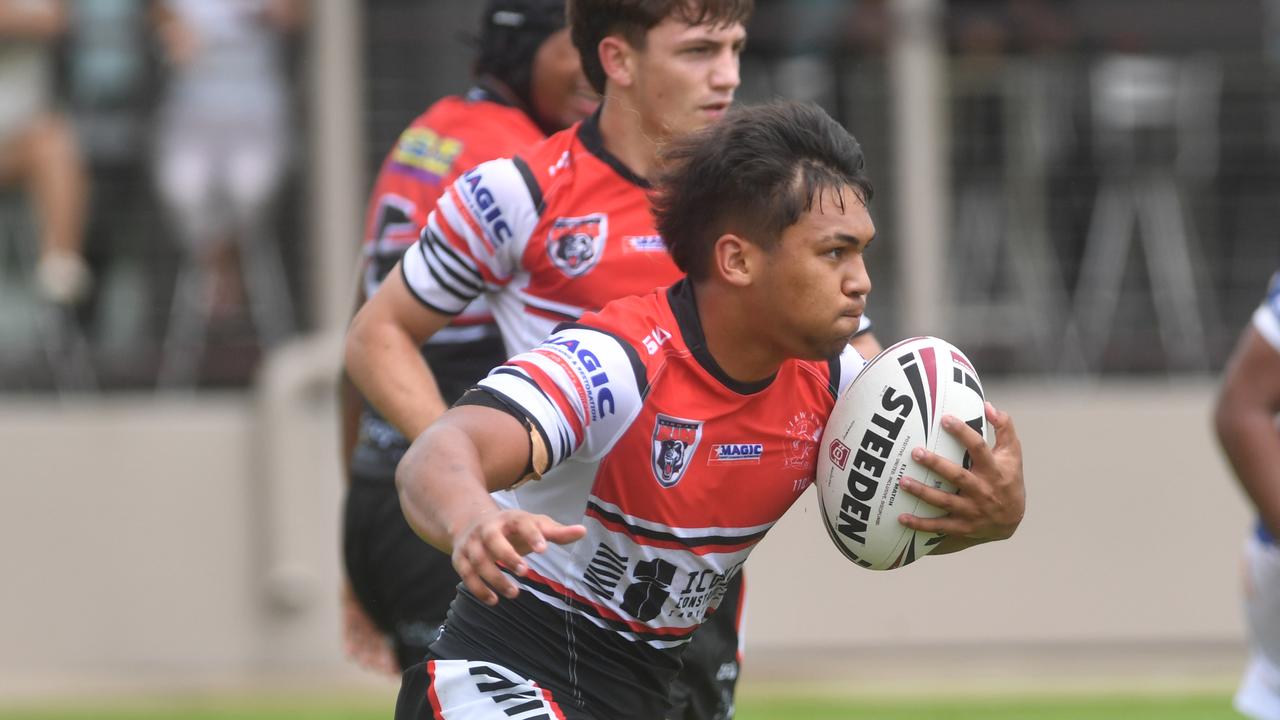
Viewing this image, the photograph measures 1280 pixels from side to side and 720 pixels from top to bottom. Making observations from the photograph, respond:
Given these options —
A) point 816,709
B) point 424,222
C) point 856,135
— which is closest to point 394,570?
point 424,222

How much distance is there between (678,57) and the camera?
410 cm

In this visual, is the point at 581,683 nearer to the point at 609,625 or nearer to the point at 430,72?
the point at 609,625

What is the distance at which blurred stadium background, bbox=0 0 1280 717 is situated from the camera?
973cm

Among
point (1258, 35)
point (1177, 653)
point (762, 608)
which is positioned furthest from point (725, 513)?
point (1258, 35)

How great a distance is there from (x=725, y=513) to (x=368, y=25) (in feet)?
24.0

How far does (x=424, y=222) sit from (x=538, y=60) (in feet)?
1.66

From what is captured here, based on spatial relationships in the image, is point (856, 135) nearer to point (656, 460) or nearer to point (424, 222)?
point (424, 222)

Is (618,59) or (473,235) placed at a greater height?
(618,59)

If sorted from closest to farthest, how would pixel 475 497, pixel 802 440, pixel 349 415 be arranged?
pixel 475 497, pixel 802 440, pixel 349 415

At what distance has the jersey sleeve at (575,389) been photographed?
10.8ft

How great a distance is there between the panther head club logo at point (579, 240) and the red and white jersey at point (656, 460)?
1.37 feet

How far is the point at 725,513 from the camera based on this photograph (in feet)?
12.0

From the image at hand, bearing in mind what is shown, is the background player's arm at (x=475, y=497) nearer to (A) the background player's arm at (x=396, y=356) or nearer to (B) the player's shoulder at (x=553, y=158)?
(A) the background player's arm at (x=396, y=356)

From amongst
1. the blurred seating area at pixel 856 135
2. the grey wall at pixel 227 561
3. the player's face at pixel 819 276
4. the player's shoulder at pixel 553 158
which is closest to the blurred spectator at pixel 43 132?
the blurred seating area at pixel 856 135
